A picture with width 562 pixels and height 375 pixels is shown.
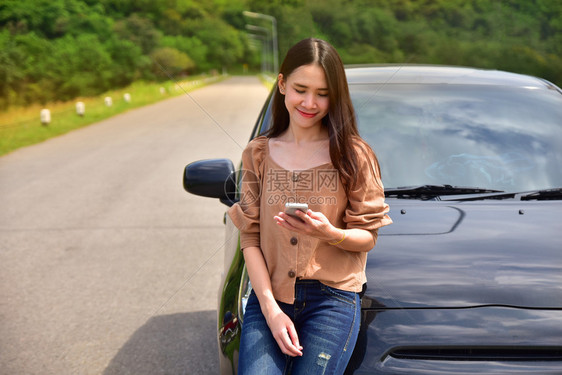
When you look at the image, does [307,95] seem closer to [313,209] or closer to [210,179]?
[313,209]

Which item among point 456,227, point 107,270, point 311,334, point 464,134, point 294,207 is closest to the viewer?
point 294,207

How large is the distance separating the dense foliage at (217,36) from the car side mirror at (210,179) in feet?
4.20

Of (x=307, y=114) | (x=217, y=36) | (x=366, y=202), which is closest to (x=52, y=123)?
(x=307, y=114)

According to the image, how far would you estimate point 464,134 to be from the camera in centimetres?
300

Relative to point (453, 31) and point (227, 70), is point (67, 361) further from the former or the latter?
point (227, 70)

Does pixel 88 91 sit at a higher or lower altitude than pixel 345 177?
lower

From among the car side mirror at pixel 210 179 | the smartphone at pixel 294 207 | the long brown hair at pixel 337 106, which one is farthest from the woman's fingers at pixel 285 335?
the car side mirror at pixel 210 179

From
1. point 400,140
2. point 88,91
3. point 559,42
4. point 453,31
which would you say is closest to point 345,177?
point 400,140

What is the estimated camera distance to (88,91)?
40.4 meters

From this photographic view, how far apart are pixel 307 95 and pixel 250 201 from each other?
1.32 ft

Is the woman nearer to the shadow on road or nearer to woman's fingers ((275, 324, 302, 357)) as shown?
woman's fingers ((275, 324, 302, 357))

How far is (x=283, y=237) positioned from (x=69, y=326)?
264 cm

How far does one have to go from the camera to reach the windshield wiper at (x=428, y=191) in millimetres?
2672

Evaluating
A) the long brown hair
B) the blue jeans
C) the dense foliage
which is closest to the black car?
the blue jeans
